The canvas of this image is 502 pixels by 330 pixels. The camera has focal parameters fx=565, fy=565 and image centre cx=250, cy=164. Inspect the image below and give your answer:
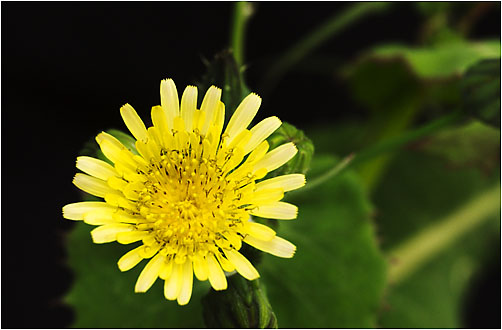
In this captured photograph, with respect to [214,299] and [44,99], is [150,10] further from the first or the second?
[214,299]

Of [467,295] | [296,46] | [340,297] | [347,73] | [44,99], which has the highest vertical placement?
[44,99]

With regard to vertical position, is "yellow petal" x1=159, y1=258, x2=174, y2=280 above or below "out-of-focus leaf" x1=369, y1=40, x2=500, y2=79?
below

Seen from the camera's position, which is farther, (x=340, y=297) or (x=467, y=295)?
(x=467, y=295)

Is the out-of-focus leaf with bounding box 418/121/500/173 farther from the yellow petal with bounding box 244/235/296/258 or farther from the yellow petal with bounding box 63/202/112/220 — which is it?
the yellow petal with bounding box 63/202/112/220

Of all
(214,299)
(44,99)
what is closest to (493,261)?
(214,299)

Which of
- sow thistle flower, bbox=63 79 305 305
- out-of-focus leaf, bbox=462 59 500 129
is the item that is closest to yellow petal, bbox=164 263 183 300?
sow thistle flower, bbox=63 79 305 305

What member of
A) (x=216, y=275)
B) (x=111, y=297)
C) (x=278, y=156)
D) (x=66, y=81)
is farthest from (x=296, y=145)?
(x=66, y=81)

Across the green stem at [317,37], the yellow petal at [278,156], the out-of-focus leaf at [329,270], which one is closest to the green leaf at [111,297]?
the out-of-focus leaf at [329,270]
